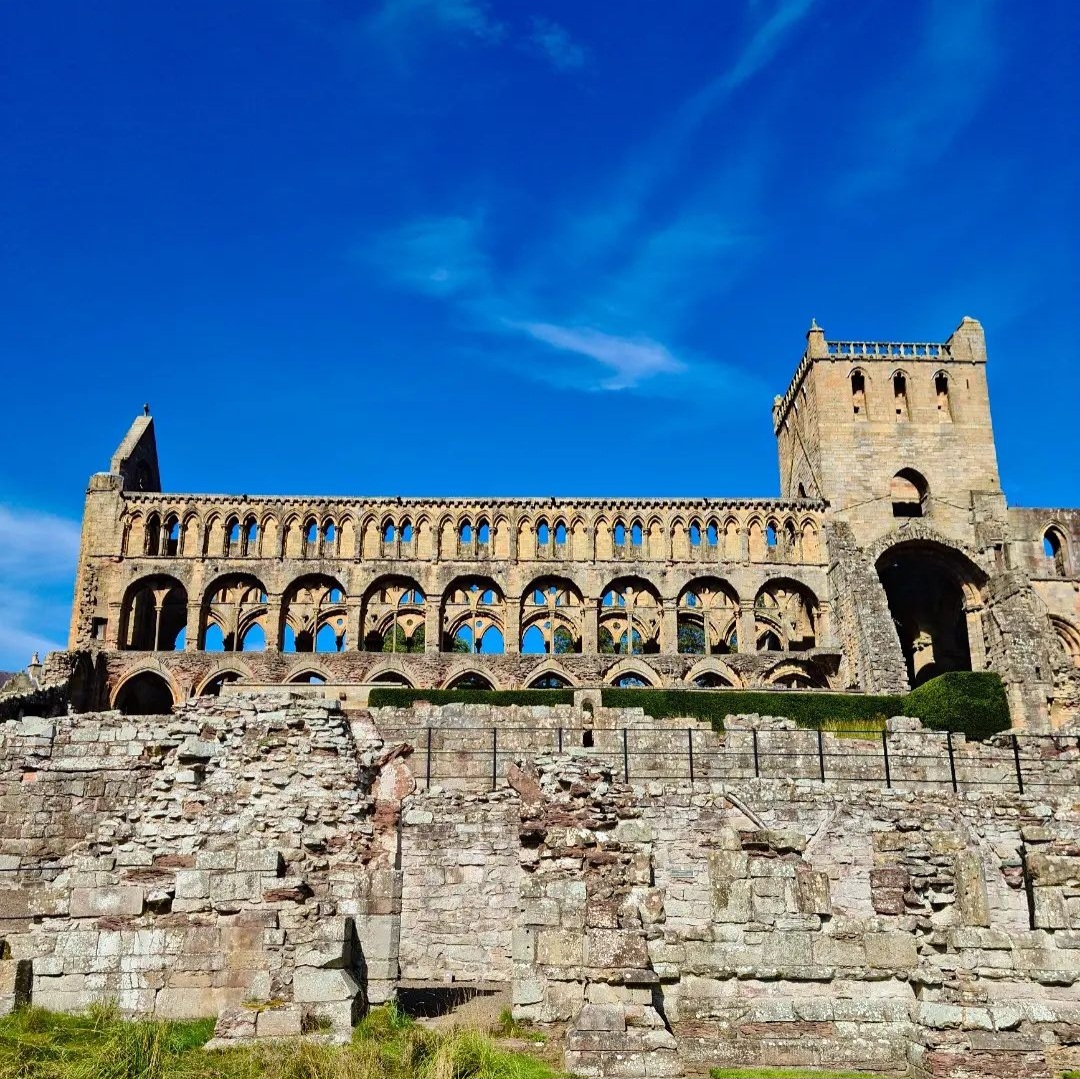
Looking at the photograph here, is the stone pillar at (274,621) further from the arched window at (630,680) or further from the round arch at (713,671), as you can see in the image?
the round arch at (713,671)

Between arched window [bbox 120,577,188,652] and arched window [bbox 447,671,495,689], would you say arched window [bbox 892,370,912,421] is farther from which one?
arched window [bbox 120,577,188,652]

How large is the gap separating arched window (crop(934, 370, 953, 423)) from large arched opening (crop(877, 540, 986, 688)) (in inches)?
274

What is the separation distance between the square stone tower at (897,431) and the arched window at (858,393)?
5 centimetres

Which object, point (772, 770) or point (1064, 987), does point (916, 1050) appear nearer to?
point (1064, 987)

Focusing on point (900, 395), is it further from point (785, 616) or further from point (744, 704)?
point (744, 704)

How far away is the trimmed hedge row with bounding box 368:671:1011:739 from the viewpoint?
3291 centimetres

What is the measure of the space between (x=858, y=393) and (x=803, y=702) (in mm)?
20852

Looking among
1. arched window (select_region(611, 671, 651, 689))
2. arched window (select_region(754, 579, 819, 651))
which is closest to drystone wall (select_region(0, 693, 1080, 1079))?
arched window (select_region(611, 671, 651, 689))

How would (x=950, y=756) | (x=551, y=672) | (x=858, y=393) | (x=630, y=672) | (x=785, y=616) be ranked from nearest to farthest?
(x=950, y=756)
(x=551, y=672)
(x=630, y=672)
(x=858, y=393)
(x=785, y=616)

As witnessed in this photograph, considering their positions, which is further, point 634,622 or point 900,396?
point 634,622

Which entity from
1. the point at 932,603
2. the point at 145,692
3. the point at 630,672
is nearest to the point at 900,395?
the point at 932,603

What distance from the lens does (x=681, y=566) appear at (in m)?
46.7

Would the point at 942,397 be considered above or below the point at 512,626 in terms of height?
above

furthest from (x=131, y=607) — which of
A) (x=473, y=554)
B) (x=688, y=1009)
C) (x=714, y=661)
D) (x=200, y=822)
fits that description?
(x=688, y=1009)
